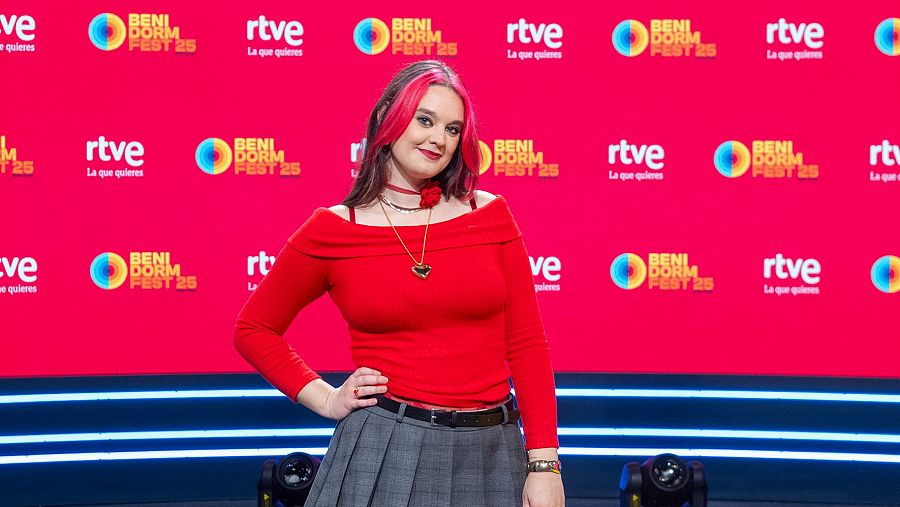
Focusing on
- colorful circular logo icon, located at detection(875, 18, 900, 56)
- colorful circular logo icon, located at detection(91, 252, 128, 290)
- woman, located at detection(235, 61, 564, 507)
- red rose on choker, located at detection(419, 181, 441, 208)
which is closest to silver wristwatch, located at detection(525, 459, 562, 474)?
woman, located at detection(235, 61, 564, 507)

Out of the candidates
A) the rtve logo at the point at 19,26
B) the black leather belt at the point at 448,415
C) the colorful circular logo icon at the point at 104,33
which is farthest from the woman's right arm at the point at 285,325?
the rtve logo at the point at 19,26

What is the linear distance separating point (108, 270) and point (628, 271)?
7.47ft

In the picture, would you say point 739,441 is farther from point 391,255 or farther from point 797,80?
point 391,255

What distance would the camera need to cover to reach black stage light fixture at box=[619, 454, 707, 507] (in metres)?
3.62

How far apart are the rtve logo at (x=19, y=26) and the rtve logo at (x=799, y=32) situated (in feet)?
10.5

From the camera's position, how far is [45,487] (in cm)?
453

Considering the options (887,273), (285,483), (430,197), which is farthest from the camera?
(887,273)

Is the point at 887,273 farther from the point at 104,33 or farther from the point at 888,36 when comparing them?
the point at 104,33

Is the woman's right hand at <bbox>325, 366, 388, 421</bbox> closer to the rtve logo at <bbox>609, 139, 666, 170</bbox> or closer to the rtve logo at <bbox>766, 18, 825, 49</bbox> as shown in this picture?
the rtve logo at <bbox>609, 139, 666, 170</bbox>

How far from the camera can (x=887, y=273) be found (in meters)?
4.32

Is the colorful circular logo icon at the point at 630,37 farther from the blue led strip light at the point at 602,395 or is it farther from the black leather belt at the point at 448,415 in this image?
the black leather belt at the point at 448,415

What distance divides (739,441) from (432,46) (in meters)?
2.32

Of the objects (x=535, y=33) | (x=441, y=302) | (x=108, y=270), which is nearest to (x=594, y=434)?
(x=535, y=33)

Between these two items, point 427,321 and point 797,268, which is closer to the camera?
point 427,321
